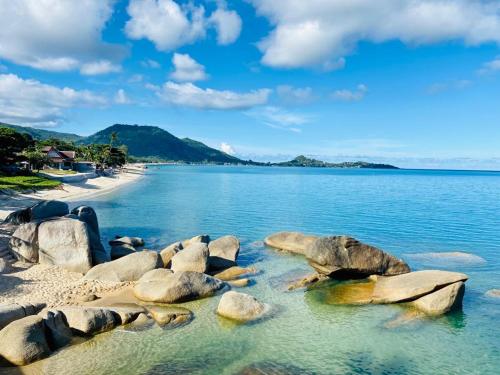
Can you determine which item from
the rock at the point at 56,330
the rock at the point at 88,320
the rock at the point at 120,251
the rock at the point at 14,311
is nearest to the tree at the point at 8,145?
the rock at the point at 120,251

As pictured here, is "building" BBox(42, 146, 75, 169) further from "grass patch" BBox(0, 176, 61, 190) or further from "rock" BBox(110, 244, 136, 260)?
"rock" BBox(110, 244, 136, 260)

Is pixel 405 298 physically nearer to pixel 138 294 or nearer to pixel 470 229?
pixel 138 294

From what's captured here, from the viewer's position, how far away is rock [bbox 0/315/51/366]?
12.5 metres

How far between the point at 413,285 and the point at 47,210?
2189 centimetres

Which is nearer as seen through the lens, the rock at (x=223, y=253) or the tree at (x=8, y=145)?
the rock at (x=223, y=253)

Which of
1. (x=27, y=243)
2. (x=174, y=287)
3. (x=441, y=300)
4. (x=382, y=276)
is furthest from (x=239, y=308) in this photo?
(x=27, y=243)

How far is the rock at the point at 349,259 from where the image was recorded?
21062mm

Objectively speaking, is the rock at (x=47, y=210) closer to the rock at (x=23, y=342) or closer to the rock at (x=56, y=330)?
the rock at (x=56, y=330)

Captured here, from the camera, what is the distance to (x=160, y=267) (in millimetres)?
21219

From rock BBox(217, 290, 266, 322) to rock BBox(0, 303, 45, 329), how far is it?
745 cm

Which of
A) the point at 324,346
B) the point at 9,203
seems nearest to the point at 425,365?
the point at 324,346

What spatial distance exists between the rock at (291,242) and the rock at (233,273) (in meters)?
5.53

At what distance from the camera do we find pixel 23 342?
1262cm

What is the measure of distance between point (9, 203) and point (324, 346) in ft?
137
